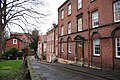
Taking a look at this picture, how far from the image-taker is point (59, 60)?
40.3m

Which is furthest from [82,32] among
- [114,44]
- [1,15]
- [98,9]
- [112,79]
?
[112,79]

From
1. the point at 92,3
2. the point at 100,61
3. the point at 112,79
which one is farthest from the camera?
the point at 92,3

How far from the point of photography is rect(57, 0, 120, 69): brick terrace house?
19953 mm

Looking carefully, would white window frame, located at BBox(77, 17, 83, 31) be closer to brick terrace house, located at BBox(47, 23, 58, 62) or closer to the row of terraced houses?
the row of terraced houses

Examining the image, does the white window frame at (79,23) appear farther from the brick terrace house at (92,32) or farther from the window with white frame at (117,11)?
the window with white frame at (117,11)

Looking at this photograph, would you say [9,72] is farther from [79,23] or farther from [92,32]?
[79,23]

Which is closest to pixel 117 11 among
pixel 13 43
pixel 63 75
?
pixel 63 75

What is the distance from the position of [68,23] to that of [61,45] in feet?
19.0

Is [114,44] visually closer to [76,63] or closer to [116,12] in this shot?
[116,12]

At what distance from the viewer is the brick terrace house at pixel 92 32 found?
20.0 m

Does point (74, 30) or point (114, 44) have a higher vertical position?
point (74, 30)

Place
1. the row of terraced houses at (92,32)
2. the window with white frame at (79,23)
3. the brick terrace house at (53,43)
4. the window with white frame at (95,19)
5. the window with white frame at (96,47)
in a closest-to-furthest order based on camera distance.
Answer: the row of terraced houses at (92,32) < the window with white frame at (96,47) < the window with white frame at (95,19) < the window with white frame at (79,23) < the brick terrace house at (53,43)

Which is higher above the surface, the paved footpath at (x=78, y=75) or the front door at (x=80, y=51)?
the front door at (x=80, y=51)

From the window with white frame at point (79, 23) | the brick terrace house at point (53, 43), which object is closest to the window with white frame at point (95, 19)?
the window with white frame at point (79, 23)
